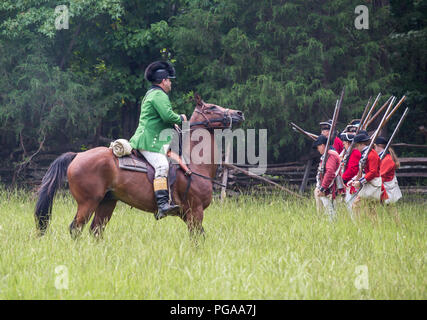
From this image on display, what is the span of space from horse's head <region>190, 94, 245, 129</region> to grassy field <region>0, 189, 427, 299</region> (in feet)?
4.85

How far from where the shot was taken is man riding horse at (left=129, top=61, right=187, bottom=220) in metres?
6.89

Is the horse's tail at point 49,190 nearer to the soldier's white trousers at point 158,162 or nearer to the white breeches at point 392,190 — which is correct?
the soldier's white trousers at point 158,162

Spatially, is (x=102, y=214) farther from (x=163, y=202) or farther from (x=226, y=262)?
(x=226, y=262)

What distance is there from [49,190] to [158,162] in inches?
56.8

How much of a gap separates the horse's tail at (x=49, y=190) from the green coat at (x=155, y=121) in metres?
0.93

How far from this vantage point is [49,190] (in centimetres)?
704

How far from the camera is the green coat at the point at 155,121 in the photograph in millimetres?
6969

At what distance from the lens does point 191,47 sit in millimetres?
14250

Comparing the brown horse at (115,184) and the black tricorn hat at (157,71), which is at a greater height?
the black tricorn hat at (157,71)

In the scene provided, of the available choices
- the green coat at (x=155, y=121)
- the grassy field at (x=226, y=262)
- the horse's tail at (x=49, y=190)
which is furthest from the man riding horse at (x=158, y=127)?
the horse's tail at (x=49, y=190)

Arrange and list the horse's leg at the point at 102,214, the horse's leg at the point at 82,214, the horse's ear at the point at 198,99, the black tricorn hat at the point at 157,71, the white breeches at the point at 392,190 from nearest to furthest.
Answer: the horse's leg at the point at 82,214
the horse's ear at the point at 198,99
the black tricorn hat at the point at 157,71
the horse's leg at the point at 102,214
the white breeches at the point at 392,190

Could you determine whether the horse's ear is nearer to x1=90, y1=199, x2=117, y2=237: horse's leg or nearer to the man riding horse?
the man riding horse

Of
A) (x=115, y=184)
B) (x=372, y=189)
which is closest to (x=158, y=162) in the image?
(x=115, y=184)

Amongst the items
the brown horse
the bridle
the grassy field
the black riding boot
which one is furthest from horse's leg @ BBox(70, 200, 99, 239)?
the bridle
